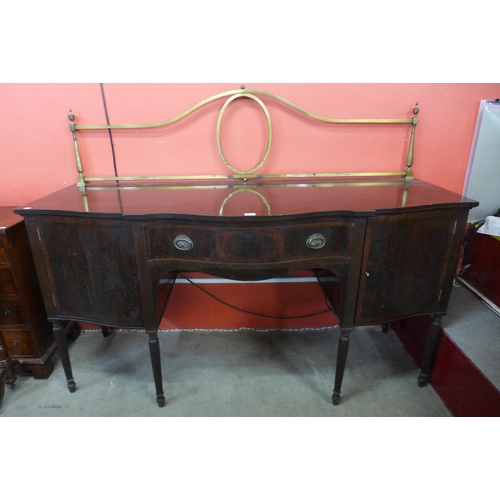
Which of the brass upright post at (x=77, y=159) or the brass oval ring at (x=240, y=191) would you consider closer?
the brass oval ring at (x=240, y=191)

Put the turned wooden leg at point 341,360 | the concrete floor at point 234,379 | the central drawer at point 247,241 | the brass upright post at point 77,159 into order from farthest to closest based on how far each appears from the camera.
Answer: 1. the brass upright post at point 77,159
2. the concrete floor at point 234,379
3. the turned wooden leg at point 341,360
4. the central drawer at point 247,241

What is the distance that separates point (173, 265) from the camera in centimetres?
124

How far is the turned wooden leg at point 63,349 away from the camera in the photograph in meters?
1.46

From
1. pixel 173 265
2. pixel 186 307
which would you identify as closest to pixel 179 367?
pixel 186 307

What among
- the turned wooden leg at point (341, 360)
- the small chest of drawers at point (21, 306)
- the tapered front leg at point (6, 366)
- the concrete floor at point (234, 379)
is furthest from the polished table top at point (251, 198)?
the concrete floor at point (234, 379)

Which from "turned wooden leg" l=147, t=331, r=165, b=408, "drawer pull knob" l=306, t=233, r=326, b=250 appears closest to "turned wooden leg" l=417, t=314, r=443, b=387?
"drawer pull knob" l=306, t=233, r=326, b=250

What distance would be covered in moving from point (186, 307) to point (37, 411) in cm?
82

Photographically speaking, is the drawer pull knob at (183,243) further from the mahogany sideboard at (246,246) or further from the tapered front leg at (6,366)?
the tapered front leg at (6,366)

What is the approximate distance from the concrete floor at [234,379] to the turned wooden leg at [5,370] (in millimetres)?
45

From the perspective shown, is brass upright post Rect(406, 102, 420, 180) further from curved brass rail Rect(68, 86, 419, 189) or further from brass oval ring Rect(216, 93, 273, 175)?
brass oval ring Rect(216, 93, 273, 175)

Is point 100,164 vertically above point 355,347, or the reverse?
point 100,164

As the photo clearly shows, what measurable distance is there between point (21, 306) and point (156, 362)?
2.21ft
